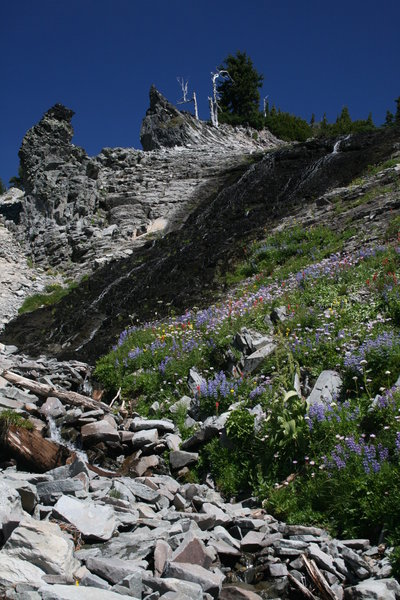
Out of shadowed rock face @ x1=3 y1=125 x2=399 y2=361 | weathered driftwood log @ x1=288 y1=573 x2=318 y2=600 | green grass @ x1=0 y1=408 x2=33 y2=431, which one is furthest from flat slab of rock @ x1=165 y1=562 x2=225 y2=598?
shadowed rock face @ x1=3 y1=125 x2=399 y2=361

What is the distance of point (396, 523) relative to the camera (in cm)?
498

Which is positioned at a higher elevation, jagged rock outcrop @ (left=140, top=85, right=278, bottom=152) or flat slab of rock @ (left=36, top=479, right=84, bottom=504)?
jagged rock outcrop @ (left=140, top=85, right=278, bottom=152)

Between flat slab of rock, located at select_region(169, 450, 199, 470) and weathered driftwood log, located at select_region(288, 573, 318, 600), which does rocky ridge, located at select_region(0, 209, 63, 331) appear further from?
weathered driftwood log, located at select_region(288, 573, 318, 600)

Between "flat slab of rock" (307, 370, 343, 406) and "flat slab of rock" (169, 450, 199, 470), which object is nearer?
"flat slab of rock" (307, 370, 343, 406)

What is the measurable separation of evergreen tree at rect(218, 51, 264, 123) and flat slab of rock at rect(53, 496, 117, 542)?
179 ft

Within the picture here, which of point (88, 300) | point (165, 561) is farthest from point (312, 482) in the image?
point (88, 300)

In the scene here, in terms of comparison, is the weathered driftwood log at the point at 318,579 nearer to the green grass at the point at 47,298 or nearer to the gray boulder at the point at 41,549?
the gray boulder at the point at 41,549

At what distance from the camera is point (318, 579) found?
15.1ft

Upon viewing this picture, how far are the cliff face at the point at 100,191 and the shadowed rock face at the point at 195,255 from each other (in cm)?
288

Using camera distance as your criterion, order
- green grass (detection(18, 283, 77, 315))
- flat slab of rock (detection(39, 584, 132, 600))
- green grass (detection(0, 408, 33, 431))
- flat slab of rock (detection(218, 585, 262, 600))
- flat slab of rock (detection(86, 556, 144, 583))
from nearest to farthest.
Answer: flat slab of rock (detection(39, 584, 132, 600)), flat slab of rock (detection(86, 556, 144, 583)), flat slab of rock (detection(218, 585, 262, 600)), green grass (detection(0, 408, 33, 431)), green grass (detection(18, 283, 77, 315))

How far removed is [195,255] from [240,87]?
41550mm

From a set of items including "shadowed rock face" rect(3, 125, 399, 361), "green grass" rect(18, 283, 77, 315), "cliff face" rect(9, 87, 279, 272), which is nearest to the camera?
"shadowed rock face" rect(3, 125, 399, 361)

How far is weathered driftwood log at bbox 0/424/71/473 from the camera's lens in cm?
751

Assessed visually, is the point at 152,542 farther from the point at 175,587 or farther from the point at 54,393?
the point at 54,393
